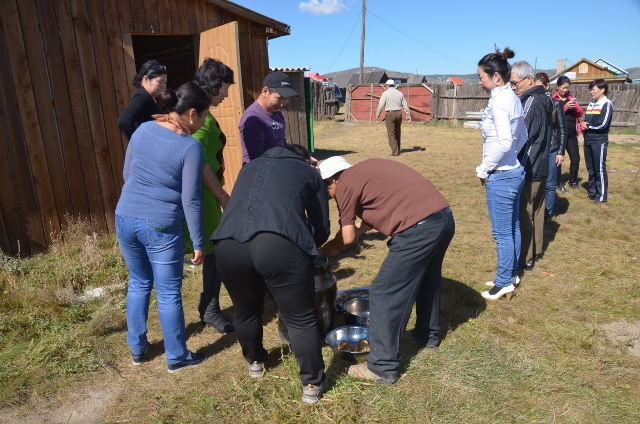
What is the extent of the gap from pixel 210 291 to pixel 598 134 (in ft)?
21.5

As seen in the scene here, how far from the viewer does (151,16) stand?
6.11 m

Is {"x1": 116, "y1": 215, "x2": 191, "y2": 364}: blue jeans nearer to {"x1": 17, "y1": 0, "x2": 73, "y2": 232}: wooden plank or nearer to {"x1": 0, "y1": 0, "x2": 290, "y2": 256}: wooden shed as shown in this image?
{"x1": 0, "y1": 0, "x2": 290, "y2": 256}: wooden shed

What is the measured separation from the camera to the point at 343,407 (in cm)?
283

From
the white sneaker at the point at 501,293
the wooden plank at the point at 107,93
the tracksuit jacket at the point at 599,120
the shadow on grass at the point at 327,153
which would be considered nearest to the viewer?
Result: the white sneaker at the point at 501,293

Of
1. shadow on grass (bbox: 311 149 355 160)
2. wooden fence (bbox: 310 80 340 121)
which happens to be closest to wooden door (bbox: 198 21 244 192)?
shadow on grass (bbox: 311 149 355 160)

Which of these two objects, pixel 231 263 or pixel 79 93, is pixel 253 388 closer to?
pixel 231 263

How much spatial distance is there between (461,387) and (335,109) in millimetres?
24226

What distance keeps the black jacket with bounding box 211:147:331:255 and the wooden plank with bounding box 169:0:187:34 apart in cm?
455

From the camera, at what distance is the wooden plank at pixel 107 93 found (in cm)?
558

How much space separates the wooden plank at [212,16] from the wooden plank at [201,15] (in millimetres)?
57

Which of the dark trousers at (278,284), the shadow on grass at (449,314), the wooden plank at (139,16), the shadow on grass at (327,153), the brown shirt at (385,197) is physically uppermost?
the wooden plank at (139,16)

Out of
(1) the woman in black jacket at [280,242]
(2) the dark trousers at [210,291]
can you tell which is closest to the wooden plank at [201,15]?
(2) the dark trousers at [210,291]

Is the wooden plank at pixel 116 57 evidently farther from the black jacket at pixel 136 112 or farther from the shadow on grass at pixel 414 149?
the shadow on grass at pixel 414 149

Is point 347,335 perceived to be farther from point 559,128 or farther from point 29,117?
point 559,128
